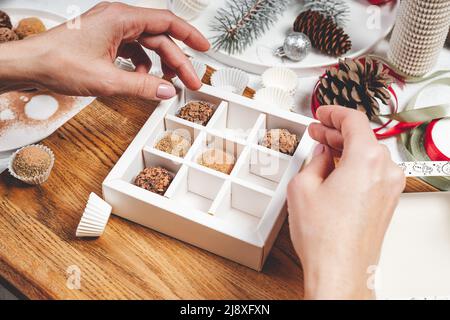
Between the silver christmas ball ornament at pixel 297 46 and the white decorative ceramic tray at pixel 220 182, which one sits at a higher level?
the silver christmas ball ornament at pixel 297 46

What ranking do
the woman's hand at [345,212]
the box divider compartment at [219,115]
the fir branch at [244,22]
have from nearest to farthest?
the woman's hand at [345,212] < the box divider compartment at [219,115] < the fir branch at [244,22]

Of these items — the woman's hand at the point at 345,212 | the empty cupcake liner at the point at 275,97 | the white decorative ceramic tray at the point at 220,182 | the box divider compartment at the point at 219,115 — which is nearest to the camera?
the woman's hand at the point at 345,212

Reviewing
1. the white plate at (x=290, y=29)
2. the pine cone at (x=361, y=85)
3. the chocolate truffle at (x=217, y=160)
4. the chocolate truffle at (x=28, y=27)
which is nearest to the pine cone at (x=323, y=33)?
the white plate at (x=290, y=29)

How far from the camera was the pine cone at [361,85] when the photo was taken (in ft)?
3.18

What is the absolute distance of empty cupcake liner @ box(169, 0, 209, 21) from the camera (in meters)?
1.17

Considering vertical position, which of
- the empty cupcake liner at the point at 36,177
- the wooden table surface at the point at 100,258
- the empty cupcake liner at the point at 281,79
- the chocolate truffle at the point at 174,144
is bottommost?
the wooden table surface at the point at 100,258

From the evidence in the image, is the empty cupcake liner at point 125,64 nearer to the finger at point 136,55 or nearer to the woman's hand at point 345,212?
the finger at point 136,55

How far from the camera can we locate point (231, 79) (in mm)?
1071

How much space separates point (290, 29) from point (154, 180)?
0.50 metres

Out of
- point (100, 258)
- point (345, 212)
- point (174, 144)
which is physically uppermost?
point (345, 212)

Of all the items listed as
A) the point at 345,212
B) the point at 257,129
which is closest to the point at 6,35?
the point at 257,129

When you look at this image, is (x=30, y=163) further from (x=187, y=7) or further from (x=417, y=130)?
(x=417, y=130)

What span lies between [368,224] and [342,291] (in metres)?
0.09

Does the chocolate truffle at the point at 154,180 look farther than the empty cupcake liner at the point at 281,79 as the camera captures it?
No
